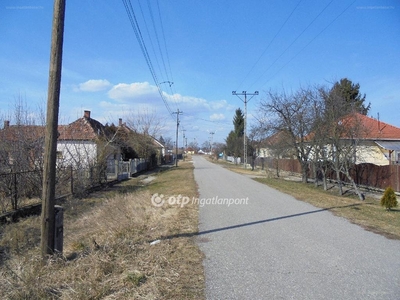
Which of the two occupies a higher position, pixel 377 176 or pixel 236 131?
pixel 236 131

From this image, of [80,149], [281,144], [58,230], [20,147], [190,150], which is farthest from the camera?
[190,150]

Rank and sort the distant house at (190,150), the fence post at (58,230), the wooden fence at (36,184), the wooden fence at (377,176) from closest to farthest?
the fence post at (58,230), the wooden fence at (36,184), the wooden fence at (377,176), the distant house at (190,150)

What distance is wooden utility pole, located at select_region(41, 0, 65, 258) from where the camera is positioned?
5.11 metres

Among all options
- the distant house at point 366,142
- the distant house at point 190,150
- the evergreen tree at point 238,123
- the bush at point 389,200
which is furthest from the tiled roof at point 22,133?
the distant house at point 190,150

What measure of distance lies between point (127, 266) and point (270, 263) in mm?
2229

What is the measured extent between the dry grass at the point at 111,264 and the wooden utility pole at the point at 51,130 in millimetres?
437

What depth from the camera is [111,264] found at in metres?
4.89

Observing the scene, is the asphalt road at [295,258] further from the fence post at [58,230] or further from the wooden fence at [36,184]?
the wooden fence at [36,184]

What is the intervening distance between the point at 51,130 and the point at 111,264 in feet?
7.35

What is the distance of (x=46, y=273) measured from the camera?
460 centimetres

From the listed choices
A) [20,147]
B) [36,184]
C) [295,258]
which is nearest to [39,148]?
[20,147]

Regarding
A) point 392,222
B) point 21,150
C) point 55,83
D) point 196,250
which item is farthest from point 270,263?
point 21,150

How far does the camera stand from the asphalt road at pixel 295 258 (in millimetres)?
4188

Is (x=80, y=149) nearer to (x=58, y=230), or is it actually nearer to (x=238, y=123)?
(x=58, y=230)
